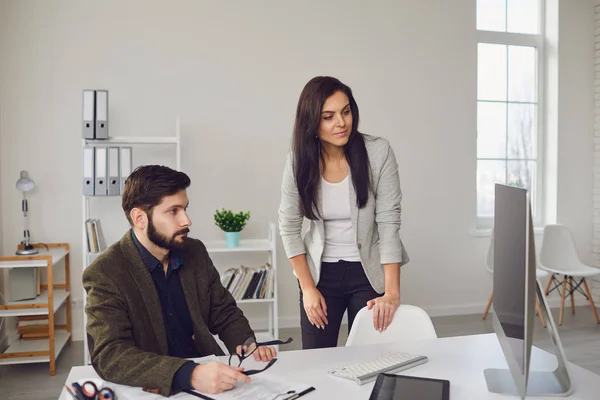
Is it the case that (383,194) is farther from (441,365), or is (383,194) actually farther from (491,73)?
(491,73)

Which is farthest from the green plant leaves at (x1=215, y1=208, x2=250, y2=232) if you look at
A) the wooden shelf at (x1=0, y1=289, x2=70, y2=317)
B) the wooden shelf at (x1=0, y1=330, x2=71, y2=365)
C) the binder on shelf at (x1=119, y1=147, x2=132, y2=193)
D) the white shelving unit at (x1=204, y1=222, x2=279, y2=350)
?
the wooden shelf at (x1=0, y1=330, x2=71, y2=365)

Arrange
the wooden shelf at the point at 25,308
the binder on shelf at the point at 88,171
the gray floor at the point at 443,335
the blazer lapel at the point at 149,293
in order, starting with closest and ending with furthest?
the blazer lapel at the point at 149,293, the gray floor at the point at 443,335, the wooden shelf at the point at 25,308, the binder on shelf at the point at 88,171

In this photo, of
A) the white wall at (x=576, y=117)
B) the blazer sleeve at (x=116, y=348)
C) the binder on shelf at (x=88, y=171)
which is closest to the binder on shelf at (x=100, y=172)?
the binder on shelf at (x=88, y=171)

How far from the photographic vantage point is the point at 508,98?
5.23 metres

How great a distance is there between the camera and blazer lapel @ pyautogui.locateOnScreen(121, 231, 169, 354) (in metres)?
1.61

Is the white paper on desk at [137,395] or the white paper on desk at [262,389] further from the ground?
the white paper on desk at [262,389]

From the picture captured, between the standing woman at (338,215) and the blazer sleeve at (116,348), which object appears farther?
the standing woman at (338,215)

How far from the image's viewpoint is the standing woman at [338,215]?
2.10m

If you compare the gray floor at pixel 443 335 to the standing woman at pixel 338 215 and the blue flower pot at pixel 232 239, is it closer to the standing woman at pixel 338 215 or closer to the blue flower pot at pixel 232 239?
the blue flower pot at pixel 232 239

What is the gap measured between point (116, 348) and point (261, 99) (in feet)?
10.7

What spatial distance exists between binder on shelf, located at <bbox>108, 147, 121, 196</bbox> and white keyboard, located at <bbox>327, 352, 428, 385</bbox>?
2.57 metres

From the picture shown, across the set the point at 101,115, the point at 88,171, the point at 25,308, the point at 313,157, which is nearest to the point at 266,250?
the point at 88,171

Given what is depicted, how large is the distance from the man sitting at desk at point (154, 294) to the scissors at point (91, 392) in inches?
3.5

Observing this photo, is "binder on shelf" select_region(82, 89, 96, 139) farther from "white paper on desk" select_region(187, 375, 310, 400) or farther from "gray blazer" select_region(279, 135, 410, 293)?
"white paper on desk" select_region(187, 375, 310, 400)
